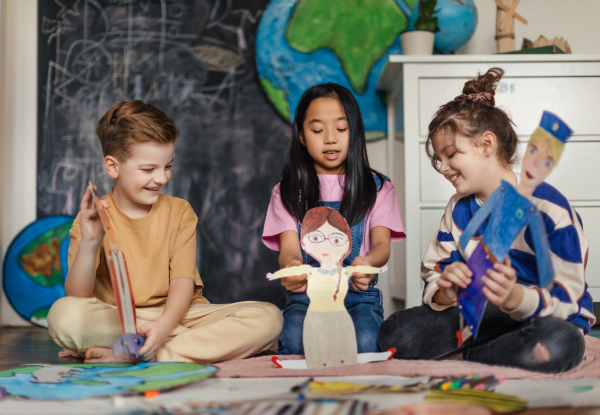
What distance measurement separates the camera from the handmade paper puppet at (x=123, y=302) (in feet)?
3.27

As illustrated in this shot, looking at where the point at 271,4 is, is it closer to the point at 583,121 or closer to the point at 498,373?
the point at 583,121

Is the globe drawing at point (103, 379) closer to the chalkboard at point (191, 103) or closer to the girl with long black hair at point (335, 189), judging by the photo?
the girl with long black hair at point (335, 189)

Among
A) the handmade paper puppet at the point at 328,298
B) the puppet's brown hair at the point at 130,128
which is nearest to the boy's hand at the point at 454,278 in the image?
the handmade paper puppet at the point at 328,298

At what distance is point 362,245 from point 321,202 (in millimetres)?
151

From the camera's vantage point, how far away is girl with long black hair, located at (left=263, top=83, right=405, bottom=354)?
1280mm

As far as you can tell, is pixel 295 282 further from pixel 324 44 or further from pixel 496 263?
pixel 324 44

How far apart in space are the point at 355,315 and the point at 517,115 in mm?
945

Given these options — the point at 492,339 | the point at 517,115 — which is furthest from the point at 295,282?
the point at 517,115

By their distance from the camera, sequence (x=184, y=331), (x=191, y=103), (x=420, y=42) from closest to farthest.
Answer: (x=184, y=331) < (x=420, y=42) < (x=191, y=103)

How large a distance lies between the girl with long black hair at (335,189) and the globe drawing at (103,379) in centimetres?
33

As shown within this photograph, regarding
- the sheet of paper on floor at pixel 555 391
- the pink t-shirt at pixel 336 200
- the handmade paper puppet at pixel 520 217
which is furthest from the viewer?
the pink t-shirt at pixel 336 200

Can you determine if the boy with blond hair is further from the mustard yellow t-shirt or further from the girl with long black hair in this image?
the girl with long black hair

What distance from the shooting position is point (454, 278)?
3.12 feet

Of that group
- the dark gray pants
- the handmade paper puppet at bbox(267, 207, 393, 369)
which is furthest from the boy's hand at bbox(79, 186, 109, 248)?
the dark gray pants
